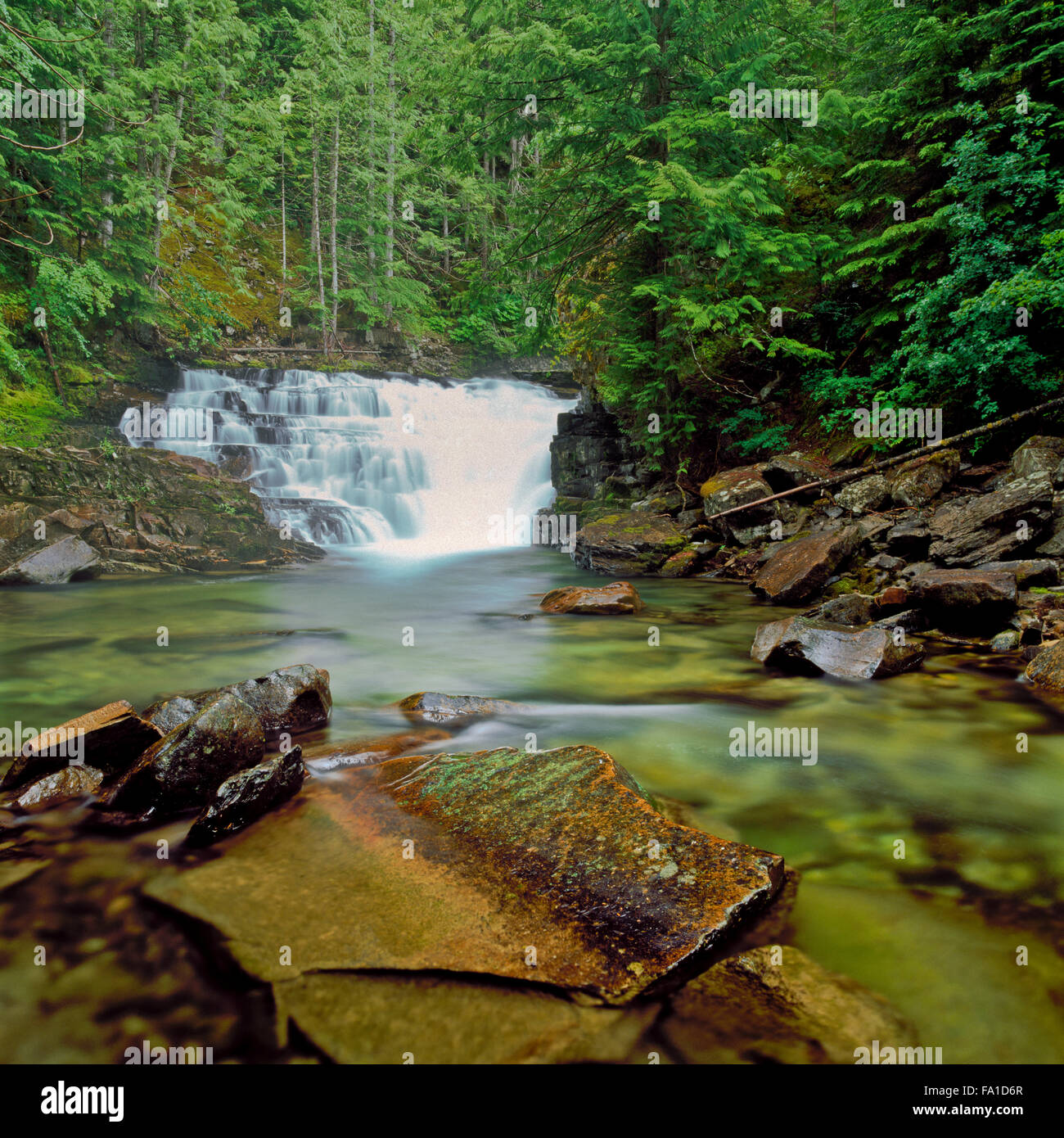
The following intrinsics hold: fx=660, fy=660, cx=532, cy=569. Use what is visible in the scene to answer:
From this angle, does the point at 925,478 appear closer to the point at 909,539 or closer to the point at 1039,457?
the point at 1039,457

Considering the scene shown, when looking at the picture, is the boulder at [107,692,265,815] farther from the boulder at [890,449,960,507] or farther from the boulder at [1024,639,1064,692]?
the boulder at [890,449,960,507]

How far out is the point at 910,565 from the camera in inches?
292

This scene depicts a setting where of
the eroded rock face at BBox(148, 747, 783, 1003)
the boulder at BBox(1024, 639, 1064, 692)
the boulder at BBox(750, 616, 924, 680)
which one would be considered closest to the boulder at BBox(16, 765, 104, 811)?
the eroded rock face at BBox(148, 747, 783, 1003)

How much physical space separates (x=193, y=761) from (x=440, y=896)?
5.37 feet

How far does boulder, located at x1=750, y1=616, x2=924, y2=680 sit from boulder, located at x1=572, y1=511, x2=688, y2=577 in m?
5.31

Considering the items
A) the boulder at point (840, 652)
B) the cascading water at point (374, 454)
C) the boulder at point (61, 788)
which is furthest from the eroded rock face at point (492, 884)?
the cascading water at point (374, 454)

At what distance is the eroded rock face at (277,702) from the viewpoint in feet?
13.9

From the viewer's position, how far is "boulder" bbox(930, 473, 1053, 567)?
22.6 feet

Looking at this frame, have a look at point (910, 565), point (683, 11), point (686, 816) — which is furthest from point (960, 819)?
→ point (683, 11)

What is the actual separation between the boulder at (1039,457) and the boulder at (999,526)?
0.41ft

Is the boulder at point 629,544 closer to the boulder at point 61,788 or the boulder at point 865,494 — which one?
the boulder at point 865,494

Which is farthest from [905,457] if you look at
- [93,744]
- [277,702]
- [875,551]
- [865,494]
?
[93,744]

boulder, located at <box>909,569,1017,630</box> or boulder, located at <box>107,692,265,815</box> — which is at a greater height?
boulder, located at <box>909,569,1017,630</box>

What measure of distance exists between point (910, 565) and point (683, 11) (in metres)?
9.15
